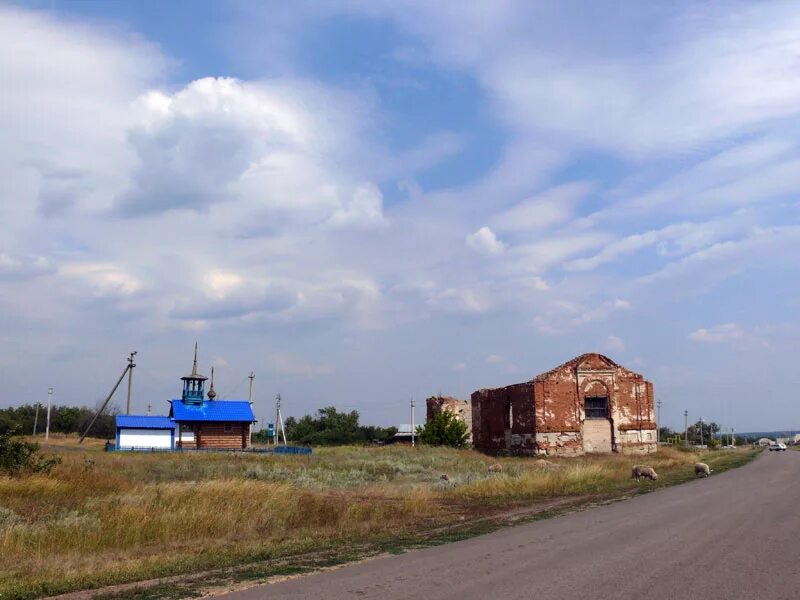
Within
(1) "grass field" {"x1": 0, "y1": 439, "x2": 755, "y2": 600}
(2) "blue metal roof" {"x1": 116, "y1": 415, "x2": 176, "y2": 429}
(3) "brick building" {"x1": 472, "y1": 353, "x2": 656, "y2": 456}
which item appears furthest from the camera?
(2) "blue metal roof" {"x1": 116, "y1": 415, "x2": 176, "y2": 429}

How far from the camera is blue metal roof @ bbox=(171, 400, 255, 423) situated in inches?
2260

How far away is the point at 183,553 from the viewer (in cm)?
1237

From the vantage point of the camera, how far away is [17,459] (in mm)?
21203

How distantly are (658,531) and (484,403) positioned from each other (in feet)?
147

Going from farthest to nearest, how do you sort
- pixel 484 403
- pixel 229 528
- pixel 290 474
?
1. pixel 484 403
2. pixel 290 474
3. pixel 229 528

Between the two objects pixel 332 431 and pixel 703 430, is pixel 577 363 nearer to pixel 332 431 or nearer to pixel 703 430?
pixel 332 431

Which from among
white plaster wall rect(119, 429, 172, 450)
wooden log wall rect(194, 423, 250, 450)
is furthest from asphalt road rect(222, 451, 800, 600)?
white plaster wall rect(119, 429, 172, 450)

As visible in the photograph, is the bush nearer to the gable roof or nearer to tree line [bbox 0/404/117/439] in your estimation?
the gable roof

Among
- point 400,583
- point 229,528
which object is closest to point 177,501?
point 229,528

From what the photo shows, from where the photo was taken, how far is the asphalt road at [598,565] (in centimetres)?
828

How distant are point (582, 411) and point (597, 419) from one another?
141 cm

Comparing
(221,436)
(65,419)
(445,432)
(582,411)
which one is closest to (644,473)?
(582,411)

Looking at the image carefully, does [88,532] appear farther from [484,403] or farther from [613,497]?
[484,403]

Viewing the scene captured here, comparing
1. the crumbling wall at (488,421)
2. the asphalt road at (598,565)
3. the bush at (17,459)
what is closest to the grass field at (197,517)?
the bush at (17,459)
